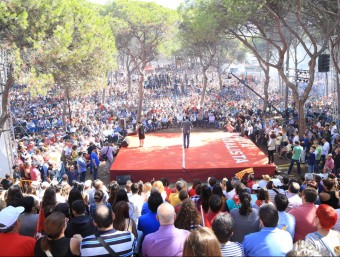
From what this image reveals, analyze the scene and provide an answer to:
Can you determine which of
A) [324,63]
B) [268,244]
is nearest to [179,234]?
[268,244]

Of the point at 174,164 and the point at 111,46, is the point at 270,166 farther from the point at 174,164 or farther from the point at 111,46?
the point at 111,46

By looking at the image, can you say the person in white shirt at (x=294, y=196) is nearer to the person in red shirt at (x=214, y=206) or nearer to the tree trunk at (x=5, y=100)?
the person in red shirt at (x=214, y=206)

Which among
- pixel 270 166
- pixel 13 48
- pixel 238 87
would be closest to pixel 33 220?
pixel 13 48

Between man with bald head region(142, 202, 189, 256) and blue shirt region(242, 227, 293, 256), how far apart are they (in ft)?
1.84

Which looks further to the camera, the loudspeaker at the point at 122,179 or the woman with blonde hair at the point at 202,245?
the loudspeaker at the point at 122,179

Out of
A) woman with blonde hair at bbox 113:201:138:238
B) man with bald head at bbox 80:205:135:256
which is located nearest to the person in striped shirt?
man with bald head at bbox 80:205:135:256

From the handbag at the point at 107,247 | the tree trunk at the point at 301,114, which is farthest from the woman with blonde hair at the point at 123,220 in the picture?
the tree trunk at the point at 301,114

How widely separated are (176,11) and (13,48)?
1465 cm

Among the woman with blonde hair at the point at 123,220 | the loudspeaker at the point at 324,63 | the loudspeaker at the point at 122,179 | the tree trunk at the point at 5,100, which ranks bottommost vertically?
the loudspeaker at the point at 122,179

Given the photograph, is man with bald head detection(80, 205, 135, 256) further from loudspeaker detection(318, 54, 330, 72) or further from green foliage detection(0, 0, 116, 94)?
loudspeaker detection(318, 54, 330, 72)

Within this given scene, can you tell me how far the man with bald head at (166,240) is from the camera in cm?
308

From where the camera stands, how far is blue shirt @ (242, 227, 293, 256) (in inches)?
120

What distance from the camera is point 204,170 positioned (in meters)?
11.2

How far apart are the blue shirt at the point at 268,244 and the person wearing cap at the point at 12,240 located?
185 centimetres
